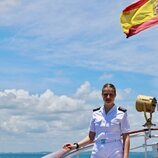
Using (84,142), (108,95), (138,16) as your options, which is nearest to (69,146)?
(84,142)

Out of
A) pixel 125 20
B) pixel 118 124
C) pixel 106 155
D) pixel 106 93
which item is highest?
pixel 125 20

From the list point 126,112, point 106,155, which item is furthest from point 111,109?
point 106,155

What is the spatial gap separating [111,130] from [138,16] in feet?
10.7

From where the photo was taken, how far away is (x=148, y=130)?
20.9 ft

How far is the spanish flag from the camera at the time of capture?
27.3 feet

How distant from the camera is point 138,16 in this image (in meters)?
8.58

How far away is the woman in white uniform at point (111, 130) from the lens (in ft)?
19.1

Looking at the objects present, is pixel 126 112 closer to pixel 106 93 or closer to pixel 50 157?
pixel 106 93

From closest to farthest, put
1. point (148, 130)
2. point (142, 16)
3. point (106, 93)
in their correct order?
point (106, 93) → point (148, 130) → point (142, 16)

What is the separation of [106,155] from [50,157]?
68 centimetres

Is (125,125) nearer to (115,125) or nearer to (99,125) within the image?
(115,125)

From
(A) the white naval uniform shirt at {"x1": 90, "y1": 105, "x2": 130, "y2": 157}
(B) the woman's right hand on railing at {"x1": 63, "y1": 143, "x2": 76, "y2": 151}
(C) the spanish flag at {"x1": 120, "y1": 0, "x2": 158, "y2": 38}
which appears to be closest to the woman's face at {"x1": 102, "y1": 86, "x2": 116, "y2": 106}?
(A) the white naval uniform shirt at {"x1": 90, "y1": 105, "x2": 130, "y2": 157}

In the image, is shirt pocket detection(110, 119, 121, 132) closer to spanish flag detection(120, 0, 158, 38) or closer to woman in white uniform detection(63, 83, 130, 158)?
woman in white uniform detection(63, 83, 130, 158)

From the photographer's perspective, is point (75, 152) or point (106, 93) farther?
point (75, 152)
